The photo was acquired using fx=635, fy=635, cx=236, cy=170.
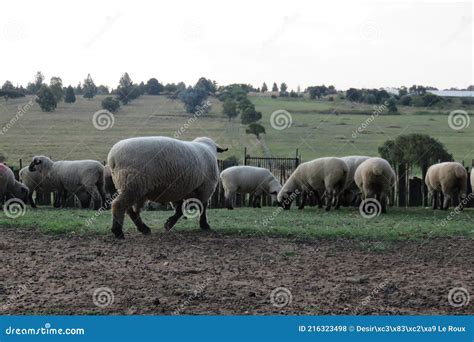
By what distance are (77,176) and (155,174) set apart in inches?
400

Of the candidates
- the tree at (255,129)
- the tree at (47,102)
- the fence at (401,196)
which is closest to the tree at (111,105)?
the tree at (47,102)

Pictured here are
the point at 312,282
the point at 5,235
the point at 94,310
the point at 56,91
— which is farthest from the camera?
the point at 56,91

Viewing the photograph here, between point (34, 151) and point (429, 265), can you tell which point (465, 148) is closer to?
point (34, 151)

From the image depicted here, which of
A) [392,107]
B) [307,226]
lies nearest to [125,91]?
[392,107]

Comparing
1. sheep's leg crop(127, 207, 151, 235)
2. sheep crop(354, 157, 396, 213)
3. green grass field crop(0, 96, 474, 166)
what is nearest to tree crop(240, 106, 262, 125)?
green grass field crop(0, 96, 474, 166)

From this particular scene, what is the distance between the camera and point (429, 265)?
9.19 meters

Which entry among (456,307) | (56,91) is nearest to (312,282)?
(456,307)

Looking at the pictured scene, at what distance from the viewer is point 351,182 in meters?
20.6

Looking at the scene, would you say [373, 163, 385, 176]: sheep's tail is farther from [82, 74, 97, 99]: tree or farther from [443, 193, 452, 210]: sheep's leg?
[82, 74, 97, 99]: tree

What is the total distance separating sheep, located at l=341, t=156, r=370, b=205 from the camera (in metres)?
20.5

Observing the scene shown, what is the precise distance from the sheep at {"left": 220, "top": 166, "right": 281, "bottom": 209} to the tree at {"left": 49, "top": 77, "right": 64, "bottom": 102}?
1731 inches

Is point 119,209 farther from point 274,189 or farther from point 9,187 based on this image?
point 274,189

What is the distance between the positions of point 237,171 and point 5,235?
11.6 metres

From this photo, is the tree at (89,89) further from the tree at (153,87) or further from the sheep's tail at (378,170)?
the sheep's tail at (378,170)
